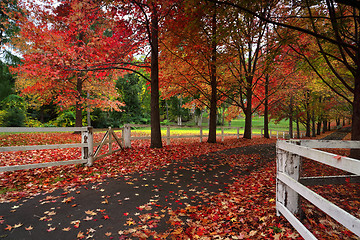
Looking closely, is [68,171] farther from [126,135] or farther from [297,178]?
[297,178]

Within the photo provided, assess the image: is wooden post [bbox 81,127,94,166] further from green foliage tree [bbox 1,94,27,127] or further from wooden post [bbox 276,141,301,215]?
green foliage tree [bbox 1,94,27,127]

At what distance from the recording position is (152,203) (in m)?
4.21

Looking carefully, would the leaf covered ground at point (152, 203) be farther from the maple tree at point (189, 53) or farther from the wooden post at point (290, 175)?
the maple tree at point (189, 53)

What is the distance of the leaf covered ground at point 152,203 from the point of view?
10.3ft

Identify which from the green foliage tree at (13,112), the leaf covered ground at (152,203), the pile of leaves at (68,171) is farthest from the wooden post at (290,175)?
the green foliage tree at (13,112)

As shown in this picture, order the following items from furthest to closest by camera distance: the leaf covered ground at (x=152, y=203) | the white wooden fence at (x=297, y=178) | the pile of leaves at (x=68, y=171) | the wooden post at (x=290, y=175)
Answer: the pile of leaves at (x=68, y=171)
the leaf covered ground at (x=152, y=203)
the wooden post at (x=290, y=175)
the white wooden fence at (x=297, y=178)

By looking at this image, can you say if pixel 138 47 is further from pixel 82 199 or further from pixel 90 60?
pixel 82 199

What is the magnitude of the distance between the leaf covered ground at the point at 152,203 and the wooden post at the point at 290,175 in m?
0.33

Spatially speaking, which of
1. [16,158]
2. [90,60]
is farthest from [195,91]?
[16,158]

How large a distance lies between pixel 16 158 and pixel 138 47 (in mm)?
7836

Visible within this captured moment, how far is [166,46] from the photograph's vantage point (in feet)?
37.3

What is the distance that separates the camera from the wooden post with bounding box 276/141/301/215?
299cm

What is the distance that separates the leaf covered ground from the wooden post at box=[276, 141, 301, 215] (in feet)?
1.07

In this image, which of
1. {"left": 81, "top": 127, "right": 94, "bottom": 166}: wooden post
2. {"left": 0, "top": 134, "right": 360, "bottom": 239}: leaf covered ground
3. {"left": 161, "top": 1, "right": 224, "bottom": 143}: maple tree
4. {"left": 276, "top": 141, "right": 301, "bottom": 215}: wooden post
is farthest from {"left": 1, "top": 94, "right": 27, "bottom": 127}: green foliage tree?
{"left": 276, "top": 141, "right": 301, "bottom": 215}: wooden post
